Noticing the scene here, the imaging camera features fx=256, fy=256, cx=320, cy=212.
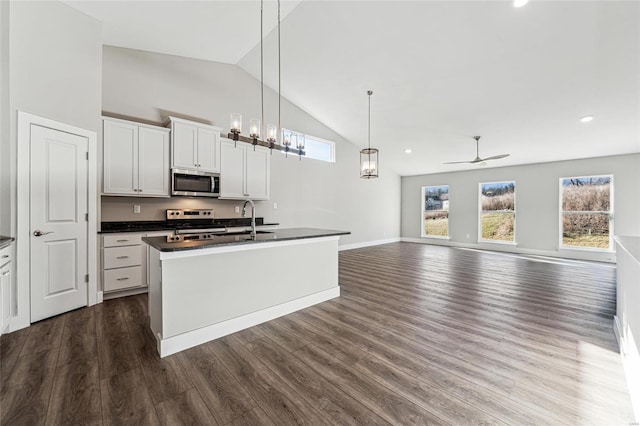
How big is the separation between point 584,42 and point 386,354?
4.32 metres

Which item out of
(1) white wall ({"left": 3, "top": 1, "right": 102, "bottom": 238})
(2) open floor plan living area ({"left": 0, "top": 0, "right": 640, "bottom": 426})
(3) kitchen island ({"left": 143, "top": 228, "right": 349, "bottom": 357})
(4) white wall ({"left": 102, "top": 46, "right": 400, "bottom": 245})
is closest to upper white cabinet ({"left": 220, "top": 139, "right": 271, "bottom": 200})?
(2) open floor plan living area ({"left": 0, "top": 0, "right": 640, "bottom": 426})

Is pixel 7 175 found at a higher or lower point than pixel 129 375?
higher

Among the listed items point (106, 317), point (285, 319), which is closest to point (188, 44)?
point (106, 317)

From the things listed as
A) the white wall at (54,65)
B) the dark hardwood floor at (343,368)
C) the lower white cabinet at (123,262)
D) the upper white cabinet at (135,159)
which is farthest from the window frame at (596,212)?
the white wall at (54,65)

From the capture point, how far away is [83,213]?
307 centimetres

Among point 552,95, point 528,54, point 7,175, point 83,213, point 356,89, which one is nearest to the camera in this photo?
point 7,175

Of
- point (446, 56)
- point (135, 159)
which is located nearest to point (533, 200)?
point (446, 56)

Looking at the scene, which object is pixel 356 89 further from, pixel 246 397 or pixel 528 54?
pixel 246 397

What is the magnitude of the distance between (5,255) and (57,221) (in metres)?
0.62

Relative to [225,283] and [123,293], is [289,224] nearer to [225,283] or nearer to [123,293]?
[123,293]

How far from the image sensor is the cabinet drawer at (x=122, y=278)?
334 centimetres

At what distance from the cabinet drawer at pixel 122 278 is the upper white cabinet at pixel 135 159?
3.49 feet

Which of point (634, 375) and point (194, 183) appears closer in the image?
point (634, 375)

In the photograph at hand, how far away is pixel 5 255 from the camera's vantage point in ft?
7.57
